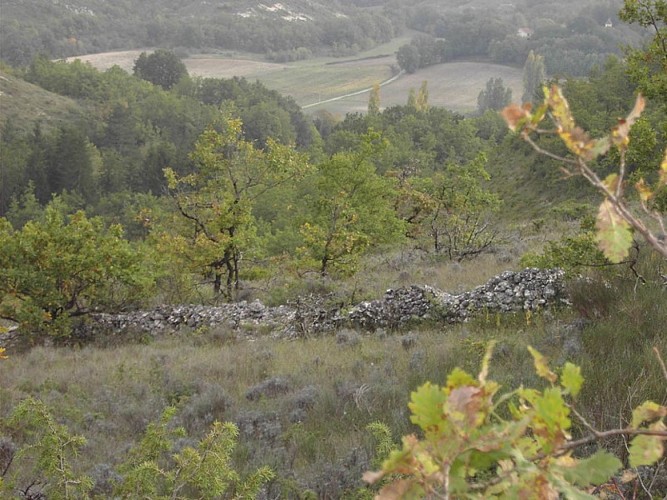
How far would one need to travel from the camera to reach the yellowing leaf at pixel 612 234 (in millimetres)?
897

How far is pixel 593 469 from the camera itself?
938 millimetres

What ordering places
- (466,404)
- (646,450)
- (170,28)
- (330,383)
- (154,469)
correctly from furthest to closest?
(170,28) → (330,383) → (154,469) → (646,450) → (466,404)

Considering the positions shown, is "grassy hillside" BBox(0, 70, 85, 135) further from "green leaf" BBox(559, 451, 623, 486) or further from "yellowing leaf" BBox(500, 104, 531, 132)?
"green leaf" BBox(559, 451, 623, 486)

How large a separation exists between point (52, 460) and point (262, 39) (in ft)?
511

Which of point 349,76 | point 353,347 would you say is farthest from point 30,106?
point 353,347

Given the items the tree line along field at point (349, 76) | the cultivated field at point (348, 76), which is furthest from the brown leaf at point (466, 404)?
the cultivated field at point (348, 76)

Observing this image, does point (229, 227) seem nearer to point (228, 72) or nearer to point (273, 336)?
point (273, 336)

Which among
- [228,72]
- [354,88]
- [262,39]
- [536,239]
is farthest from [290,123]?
[262,39]

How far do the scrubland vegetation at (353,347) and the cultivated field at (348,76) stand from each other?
237 feet

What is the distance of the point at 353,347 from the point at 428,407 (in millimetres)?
6619

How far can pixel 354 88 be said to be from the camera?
111 metres

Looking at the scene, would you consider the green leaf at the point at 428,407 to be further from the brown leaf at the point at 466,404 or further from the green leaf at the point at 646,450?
the green leaf at the point at 646,450

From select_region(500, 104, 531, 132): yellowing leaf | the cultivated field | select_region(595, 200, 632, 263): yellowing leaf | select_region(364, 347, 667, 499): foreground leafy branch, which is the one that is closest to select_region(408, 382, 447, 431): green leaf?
select_region(364, 347, 667, 499): foreground leafy branch

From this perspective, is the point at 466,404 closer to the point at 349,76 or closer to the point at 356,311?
the point at 356,311
